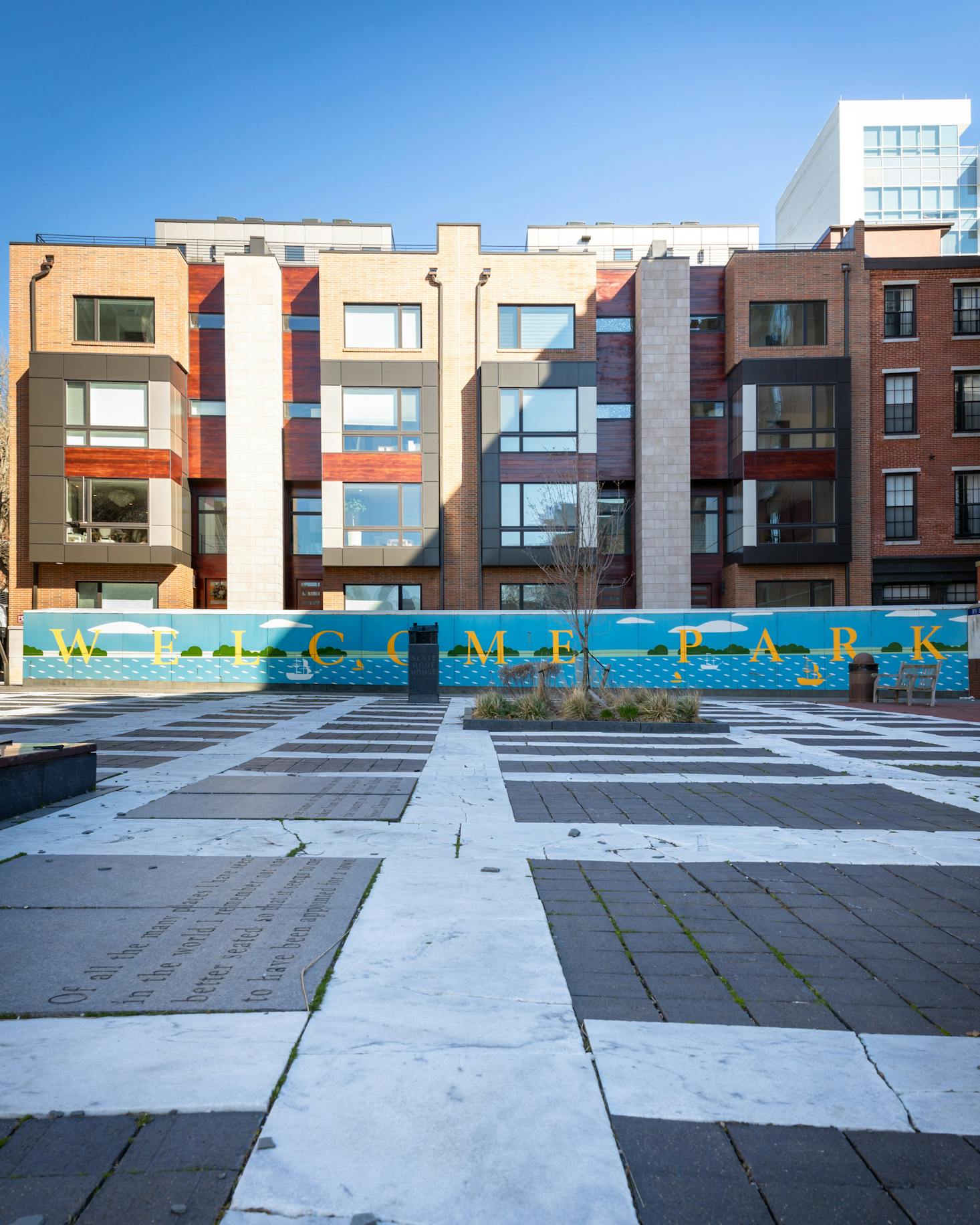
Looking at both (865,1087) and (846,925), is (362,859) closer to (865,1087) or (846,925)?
(846,925)

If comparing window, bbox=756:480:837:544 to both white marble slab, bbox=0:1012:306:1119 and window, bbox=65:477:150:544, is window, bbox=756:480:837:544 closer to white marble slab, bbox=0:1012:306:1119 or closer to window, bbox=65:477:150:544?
window, bbox=65:477:150:544

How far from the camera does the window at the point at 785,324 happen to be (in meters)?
31.8

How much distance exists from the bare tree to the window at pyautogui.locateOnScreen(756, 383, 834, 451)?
19.1 ft

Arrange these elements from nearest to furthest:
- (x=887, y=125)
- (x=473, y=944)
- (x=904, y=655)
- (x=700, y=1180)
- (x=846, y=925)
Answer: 1. (x=700, y=1180)
2. (x=473, y=944)
3. (x=846, y=925)
4. (x=904, y=655)
5. (x=887, y=125)

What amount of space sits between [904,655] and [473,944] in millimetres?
23556

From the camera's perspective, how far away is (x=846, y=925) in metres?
4.43

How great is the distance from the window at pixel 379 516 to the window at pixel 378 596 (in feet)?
5.43

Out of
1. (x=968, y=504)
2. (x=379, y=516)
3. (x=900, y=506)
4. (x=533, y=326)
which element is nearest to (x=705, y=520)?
(x=900, y=506)

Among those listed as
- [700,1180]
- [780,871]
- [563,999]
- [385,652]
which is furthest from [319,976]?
[385,652]

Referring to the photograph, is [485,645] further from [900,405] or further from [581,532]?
[900,405]

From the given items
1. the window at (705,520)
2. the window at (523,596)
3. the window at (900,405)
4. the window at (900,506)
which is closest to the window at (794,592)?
the window at (705,520)

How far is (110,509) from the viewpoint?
30859 millimetres

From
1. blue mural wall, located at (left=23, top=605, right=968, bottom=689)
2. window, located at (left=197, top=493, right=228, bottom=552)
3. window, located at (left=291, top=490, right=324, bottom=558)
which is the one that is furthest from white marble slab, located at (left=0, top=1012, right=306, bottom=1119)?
window, located at (left=197, top=493, right=228, bottom=552)

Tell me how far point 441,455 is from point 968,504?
1972 centimetres
